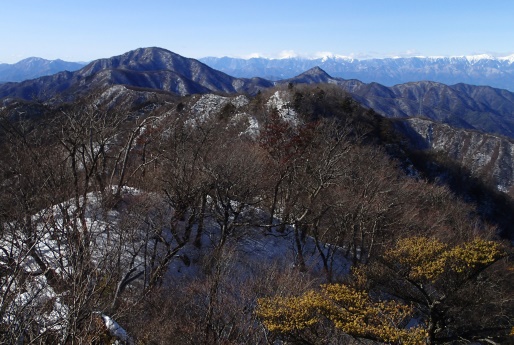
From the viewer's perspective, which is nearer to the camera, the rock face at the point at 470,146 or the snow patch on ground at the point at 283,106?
the snow patch on ground at the point at 283,106

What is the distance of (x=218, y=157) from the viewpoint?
22.2m

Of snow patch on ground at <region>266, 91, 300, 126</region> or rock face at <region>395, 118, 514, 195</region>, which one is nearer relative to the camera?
snow patch on ground at <region>266, 91, 300, 126</region>

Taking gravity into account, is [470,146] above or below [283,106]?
below

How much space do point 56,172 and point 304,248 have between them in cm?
1672

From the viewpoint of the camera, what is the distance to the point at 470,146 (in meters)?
137

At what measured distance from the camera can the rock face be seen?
124m

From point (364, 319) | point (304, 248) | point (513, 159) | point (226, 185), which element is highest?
point (226, 185)

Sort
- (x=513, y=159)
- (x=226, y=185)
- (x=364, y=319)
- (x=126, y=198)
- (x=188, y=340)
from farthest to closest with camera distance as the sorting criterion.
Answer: (x=513, y=159)
(x=126, y=198)
(x=226, y=185)
(x=188, y=340)
(x=364, y=319)

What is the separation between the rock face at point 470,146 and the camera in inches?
4865

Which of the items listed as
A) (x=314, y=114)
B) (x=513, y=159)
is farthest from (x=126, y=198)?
(x=513, y=159)

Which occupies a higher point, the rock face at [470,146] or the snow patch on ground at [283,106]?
the snow patch on ground at [283,106]

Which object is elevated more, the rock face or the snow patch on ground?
the snow patch on ground

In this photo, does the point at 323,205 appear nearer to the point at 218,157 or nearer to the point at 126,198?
the point at 218,157

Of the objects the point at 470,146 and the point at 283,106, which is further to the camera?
the point at 470,146
